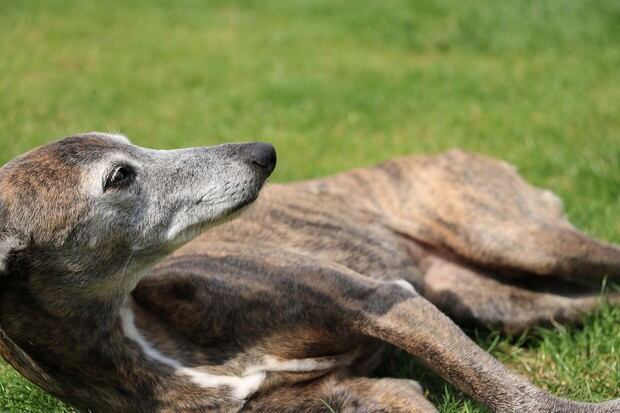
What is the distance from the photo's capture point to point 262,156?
325 centimetres

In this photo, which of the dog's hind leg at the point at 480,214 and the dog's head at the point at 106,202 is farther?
the dog's hind leg at the point at 480,214

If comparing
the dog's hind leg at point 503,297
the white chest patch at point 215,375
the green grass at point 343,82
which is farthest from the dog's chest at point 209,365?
the green grass at point 343,82

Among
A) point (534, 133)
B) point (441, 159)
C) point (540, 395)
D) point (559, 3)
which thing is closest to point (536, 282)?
point (441, 159)

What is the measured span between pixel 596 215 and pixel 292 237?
242 cm

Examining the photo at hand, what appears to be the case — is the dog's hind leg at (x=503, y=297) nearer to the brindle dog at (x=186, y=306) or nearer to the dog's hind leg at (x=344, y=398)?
the brindle dog at (x=186, y=306)

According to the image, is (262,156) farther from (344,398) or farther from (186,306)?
(344,398)

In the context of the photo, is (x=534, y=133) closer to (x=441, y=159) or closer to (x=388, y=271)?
(x=441, y=159)

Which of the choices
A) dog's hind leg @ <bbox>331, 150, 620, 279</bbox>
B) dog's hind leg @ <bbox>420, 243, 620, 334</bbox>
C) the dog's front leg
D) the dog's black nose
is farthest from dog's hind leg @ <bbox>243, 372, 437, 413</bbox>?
dog's hind leg @ <bbox>331, 150, 620, 279</bbox>

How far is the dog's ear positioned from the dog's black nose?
89 centimetres

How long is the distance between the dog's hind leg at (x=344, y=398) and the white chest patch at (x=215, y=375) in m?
0.07

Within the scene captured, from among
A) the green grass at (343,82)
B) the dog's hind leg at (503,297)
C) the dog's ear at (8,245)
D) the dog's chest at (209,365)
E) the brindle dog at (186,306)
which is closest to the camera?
the dog's ear at (8,245)

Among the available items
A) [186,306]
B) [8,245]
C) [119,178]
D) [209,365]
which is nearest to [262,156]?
[119,178]

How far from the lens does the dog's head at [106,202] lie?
9.87ft

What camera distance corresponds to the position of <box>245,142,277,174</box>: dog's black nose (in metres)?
3.25
